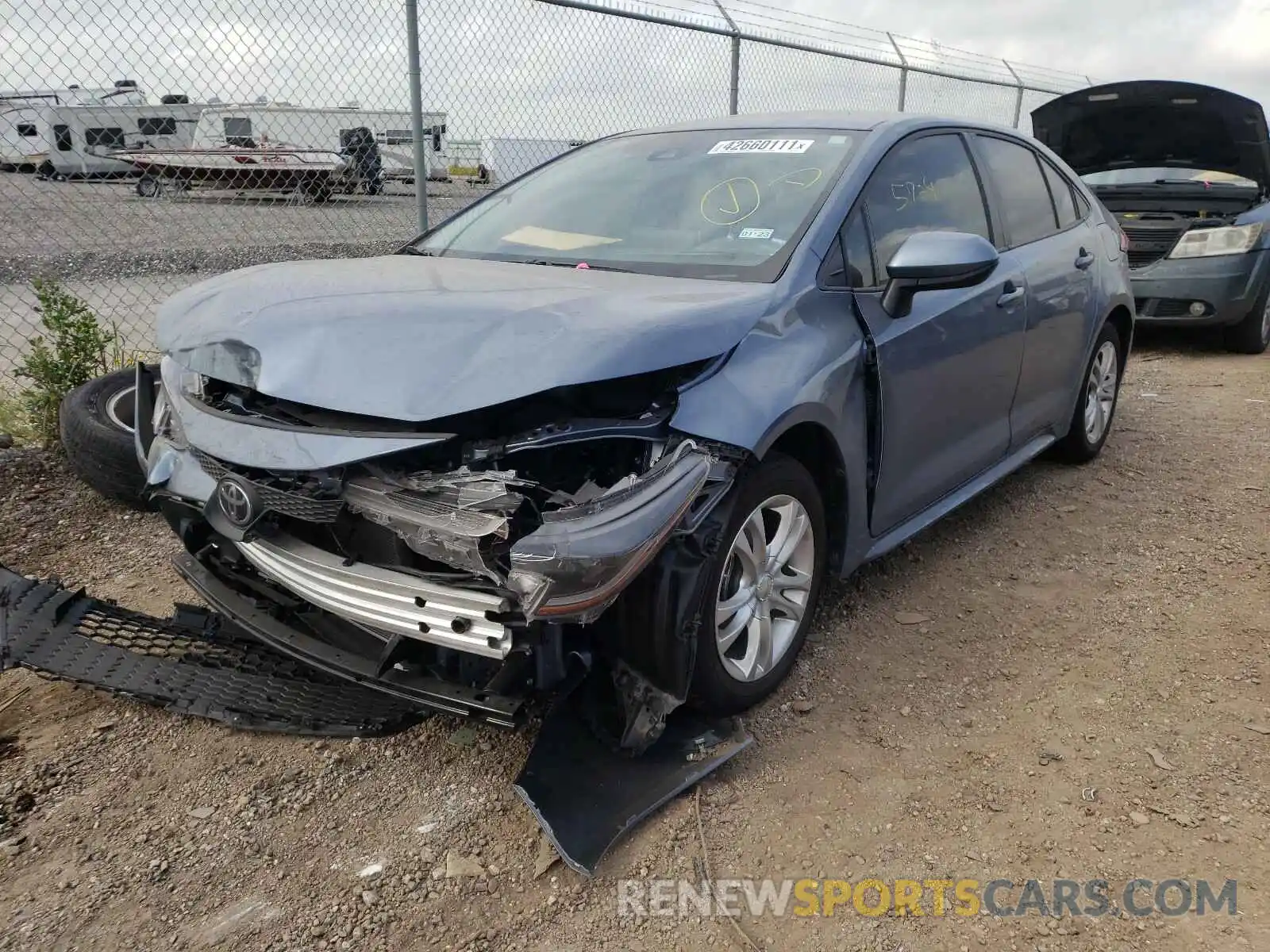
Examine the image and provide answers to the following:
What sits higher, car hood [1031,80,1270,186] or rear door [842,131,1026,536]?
car hood [1031,80,1270,186]

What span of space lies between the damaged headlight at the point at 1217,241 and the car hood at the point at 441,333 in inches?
247

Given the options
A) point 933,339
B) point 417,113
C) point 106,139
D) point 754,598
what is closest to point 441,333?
point 754,598

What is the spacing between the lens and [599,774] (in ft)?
7.66

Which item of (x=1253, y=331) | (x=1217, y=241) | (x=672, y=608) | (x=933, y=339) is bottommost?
(x=1253, y=331)

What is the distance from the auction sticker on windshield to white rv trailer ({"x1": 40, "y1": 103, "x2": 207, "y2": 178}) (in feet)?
14.0

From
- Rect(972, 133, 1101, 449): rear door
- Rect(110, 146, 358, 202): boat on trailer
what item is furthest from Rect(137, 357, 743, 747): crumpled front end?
Rect(110, 146, 358, 202): boat on trailer

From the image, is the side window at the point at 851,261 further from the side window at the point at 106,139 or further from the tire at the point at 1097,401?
the side window at the point at 106,139

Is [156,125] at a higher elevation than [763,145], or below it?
below

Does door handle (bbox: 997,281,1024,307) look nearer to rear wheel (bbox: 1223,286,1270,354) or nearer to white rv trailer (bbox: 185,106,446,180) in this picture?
white rv trailer (bbox: 185,106,446,180)

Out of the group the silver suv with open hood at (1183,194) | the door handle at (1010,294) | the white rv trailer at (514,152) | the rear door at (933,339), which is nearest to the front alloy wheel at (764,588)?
the rear door at (933,339)

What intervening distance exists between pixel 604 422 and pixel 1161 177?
24.6 ft

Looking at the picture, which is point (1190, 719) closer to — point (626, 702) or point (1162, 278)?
point (626, 702)

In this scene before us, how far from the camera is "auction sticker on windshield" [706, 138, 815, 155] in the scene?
3.18 metres

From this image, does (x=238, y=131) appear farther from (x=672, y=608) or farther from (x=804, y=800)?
(x=804, y=800)
